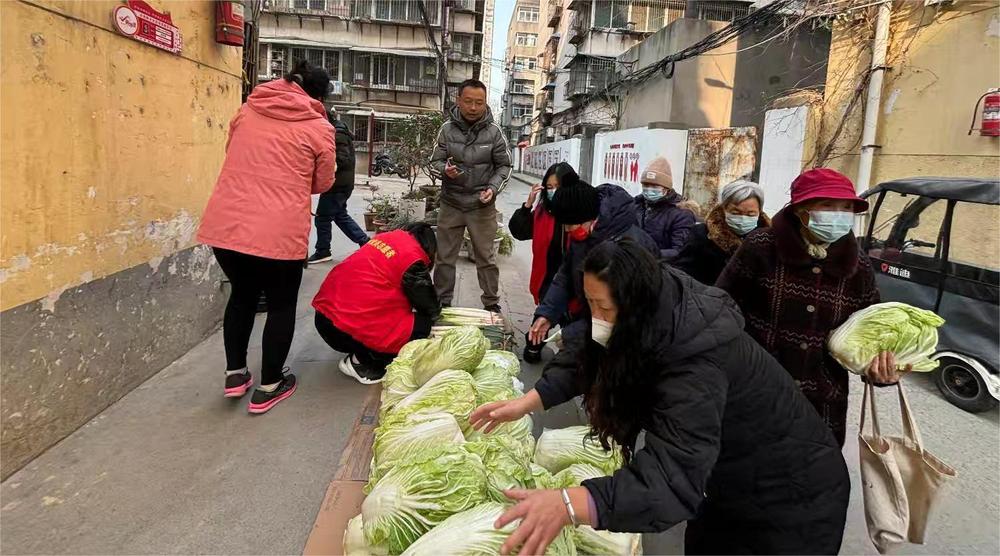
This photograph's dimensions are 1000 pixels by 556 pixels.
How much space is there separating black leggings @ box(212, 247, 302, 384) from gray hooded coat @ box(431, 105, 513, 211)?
6.53 ft

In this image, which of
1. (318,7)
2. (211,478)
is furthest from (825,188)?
(318,7)

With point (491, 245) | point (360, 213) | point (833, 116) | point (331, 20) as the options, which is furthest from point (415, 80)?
point (491, 245)

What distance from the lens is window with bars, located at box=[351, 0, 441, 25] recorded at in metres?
30.9

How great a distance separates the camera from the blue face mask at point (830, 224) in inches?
83.5

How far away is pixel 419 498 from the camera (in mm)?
1753

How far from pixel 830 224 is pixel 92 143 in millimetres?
3314

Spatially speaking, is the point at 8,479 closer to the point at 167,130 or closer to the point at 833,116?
the point at 167,130

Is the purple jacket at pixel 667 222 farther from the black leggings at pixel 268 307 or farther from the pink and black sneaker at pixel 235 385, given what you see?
the pink and black sneaker at pixel 235 385

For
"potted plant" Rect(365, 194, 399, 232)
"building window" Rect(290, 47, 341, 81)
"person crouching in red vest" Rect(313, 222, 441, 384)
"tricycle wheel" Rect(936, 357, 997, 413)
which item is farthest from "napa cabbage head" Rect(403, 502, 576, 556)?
"building window" Rect(290, 47, 341, 81)

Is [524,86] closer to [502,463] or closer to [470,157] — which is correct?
[470,157]

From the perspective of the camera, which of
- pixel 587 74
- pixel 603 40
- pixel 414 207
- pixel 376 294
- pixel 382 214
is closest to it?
pixel 376 294

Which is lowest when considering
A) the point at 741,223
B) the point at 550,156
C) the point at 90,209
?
the point at 90,209

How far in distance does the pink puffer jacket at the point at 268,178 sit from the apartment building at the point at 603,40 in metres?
21.2

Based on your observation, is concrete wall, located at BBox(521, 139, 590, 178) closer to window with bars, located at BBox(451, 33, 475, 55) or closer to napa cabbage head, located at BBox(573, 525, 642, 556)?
window with bars, located at BBox(451, 33, 475, 55)
